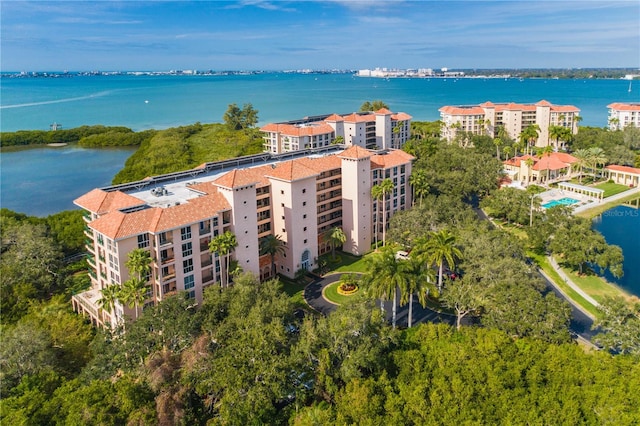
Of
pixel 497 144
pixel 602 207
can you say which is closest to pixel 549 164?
pixel 497 144

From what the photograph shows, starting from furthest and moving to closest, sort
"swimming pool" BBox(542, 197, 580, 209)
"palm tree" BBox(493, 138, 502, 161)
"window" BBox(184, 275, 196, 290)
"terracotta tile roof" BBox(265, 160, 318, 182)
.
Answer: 1. "palm tree" BBox(493, 138, 502, 161)
2. "swimming pool" BBox(542, 197, 580, 209)
3. "terracotta tile roof" BBox(265, 160, 318, 182)
4. "window" BBox(184, 275, 196, 290)

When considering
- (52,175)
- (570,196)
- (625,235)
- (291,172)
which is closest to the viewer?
(291,172)

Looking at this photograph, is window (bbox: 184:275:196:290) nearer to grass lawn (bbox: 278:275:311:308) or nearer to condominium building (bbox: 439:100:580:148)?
grass lawn (bbox: 278:275:311:308)

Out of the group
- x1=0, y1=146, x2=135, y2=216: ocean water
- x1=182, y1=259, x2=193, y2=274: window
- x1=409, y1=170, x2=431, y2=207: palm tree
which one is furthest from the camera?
x1=0, y1=146, x2=135, y2=216: ocean water

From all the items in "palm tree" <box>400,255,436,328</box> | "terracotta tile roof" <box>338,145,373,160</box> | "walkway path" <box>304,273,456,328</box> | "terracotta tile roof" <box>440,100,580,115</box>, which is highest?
"terracotta tile roof" <box>440,100,580,115</box>

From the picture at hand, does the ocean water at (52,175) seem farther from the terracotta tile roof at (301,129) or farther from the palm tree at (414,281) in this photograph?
the palm tree at (414,281)

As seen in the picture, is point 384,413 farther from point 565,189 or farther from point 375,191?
point 565,189

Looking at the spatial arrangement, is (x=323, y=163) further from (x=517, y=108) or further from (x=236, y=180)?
(x=517, y=108)

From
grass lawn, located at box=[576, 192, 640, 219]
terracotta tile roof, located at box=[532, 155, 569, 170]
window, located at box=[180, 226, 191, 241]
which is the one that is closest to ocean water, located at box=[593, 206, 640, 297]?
grass lawn, located at box=[576, 192, 640, 219]

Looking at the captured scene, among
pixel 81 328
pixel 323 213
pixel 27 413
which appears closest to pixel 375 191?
pixel 323 213
